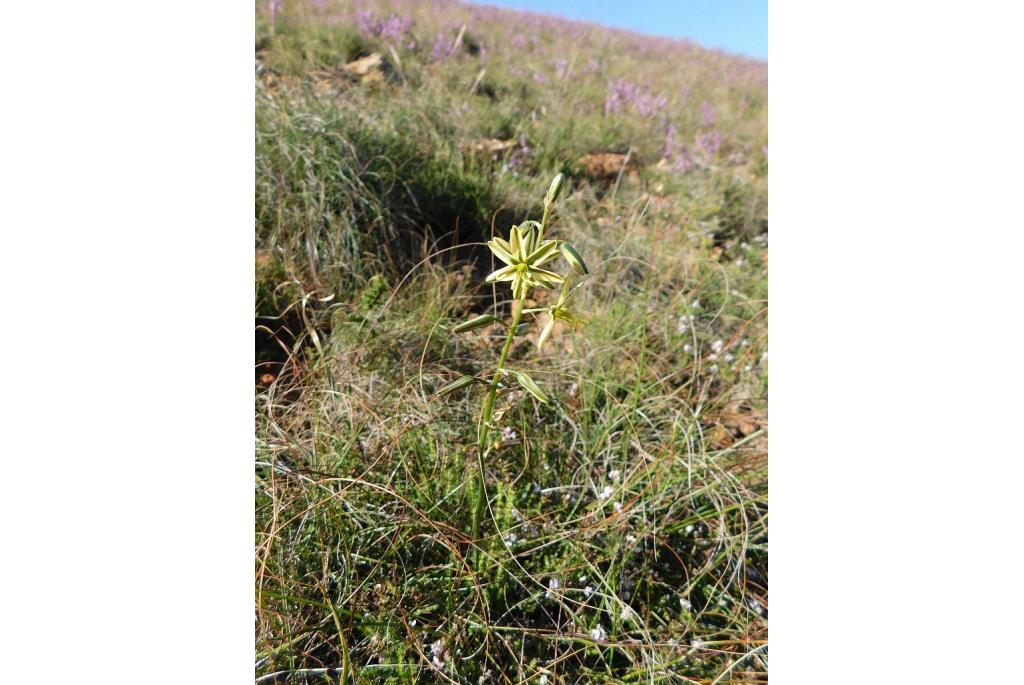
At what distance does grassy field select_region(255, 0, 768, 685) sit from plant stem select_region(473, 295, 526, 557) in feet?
0.07

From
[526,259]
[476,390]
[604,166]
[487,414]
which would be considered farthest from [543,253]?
[604,166]

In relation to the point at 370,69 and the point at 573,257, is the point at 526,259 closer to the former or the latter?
the point at 573,257

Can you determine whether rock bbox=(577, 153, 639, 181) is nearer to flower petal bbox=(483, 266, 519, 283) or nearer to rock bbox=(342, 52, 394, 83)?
rock bbox=(342, 52, 394, 83)

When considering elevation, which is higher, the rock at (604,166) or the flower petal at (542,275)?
the flower petal at (542,275)

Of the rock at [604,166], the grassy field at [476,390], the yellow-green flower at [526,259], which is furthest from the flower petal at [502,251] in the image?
the rock at [604,166]

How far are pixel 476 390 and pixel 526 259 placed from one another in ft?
1.57

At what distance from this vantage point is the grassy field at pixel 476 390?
36.3 inches

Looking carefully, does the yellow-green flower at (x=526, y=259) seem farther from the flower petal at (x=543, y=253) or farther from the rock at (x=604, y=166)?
the rock at (x=604, y=166)

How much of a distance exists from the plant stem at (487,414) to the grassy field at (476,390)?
0.07 feet

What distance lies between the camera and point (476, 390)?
1.19 metres

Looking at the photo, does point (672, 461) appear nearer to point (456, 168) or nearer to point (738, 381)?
point (738, 381)

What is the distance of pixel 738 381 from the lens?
147 centimetres

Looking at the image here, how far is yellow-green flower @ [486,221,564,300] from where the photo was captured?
29.9 inches
